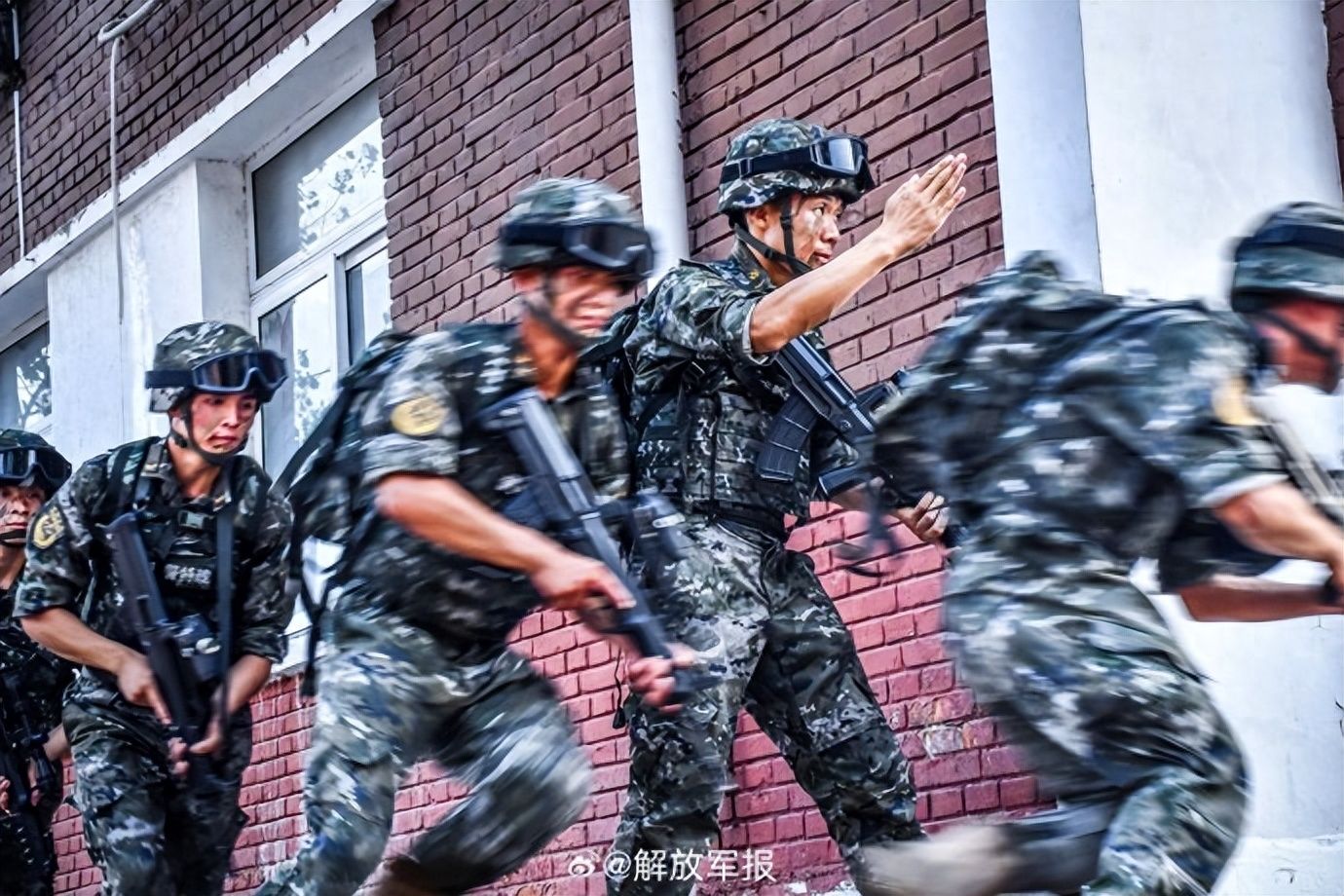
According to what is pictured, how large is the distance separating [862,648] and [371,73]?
175 inches

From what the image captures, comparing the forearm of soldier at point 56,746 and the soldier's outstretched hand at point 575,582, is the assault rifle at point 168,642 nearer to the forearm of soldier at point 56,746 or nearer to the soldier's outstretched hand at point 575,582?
the forearm of soldier at point 56,746

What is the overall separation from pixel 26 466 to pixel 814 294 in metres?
3.90

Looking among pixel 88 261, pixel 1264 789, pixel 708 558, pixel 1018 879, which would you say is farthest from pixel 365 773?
pixel 88 261

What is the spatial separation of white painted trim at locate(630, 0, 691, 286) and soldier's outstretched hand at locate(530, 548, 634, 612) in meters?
3.03

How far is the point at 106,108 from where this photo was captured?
1191cm

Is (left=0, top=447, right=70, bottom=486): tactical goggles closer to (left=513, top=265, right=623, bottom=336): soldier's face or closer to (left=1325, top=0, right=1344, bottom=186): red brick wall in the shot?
(left=513, top=265, right=623, bottom=336): soldier's face

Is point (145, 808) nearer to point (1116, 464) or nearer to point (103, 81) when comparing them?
point (1116, 464)

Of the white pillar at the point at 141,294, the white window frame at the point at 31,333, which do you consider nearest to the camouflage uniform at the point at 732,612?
the white pillar at the point at 141,294

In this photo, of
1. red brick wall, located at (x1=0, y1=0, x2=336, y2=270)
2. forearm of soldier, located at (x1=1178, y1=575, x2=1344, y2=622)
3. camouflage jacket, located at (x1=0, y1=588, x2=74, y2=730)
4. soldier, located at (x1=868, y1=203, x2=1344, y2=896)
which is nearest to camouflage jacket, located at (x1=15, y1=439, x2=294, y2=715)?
camouflage jacket, located at (x1=0, y1=588, x2=74, y2=730)

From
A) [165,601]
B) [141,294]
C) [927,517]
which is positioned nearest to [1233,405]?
[927,517]

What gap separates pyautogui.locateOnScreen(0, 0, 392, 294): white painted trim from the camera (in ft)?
32.7

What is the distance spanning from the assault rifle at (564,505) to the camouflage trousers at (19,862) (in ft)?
12.6

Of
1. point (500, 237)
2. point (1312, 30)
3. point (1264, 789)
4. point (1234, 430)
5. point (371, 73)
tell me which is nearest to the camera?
point (1234, 430)

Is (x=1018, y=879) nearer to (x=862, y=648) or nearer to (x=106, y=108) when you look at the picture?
(x=862, y=648)
